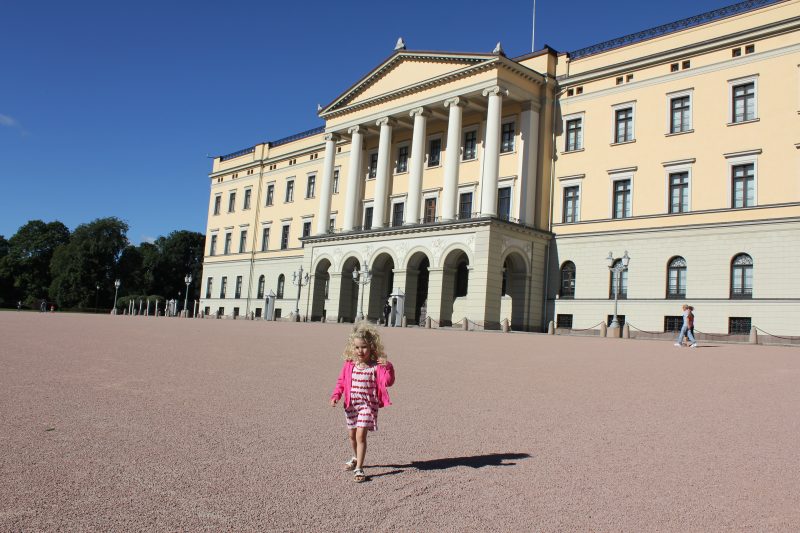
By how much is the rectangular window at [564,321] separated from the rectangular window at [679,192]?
27.6 feet

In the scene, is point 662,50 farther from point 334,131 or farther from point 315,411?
point 315,411

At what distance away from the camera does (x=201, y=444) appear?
22.4 feet

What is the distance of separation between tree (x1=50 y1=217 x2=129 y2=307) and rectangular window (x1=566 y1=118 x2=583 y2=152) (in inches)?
2728

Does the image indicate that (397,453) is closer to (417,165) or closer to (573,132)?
(573,132)

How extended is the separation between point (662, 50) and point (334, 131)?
961 inches

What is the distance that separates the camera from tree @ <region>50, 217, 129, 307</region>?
8775 cm

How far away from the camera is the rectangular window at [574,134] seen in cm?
4184

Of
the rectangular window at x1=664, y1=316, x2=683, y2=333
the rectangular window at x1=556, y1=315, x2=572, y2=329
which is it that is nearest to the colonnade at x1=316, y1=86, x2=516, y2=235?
the rectangular window at x1=556, y1=315, x2=572, y2=329

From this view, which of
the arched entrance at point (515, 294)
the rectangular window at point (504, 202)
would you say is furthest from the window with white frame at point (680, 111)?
the arched entrance at point (515, 294)

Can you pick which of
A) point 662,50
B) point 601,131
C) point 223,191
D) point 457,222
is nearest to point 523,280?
point 457,222

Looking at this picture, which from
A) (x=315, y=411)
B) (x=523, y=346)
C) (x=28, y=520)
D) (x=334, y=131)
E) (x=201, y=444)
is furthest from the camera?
(x=334, y=131)

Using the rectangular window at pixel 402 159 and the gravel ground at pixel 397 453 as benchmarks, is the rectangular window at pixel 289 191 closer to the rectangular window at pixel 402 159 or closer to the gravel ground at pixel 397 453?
the rectangular window at pixel 402 159

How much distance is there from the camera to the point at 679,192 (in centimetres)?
3725

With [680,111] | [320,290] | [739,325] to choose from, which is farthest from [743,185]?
[320,290]
